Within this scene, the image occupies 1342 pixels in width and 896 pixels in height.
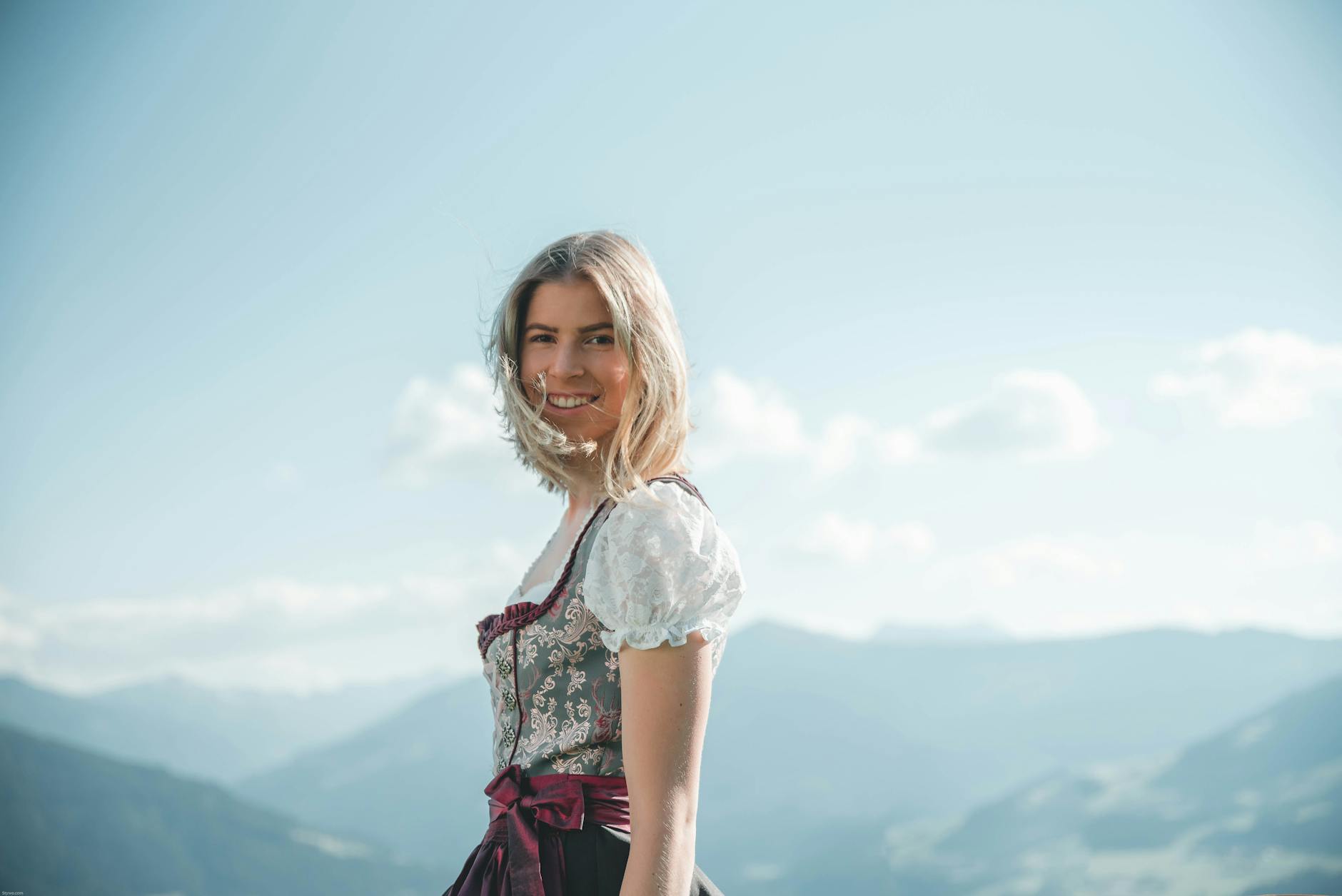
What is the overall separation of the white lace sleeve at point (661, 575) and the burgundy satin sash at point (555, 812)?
204 mm

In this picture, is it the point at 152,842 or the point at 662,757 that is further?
the point at 152,842

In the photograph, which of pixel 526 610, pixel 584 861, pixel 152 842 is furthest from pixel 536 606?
pixel 152 842

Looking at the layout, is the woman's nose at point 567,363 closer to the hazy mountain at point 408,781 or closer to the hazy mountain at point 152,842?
the hazy mountain at point 152,842

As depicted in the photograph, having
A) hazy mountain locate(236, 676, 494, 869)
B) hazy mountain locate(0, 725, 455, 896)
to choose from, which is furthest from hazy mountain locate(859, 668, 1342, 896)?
hazy mountain locate(0, 725, 455, 896)

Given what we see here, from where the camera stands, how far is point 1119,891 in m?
39.8

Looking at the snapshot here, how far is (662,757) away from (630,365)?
1.56 ft

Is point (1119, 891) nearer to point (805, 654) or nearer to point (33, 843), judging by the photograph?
point (805, 654)

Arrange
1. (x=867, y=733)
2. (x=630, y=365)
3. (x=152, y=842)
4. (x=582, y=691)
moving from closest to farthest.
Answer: (x=582, y=691)
(x=630, y=365)
(x=152, y=842)
(x=867, y=733)

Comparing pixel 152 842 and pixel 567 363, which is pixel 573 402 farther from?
pixel 152 842

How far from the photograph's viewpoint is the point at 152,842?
38.1 m

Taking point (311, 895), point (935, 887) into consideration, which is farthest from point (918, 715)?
point (311, 895)

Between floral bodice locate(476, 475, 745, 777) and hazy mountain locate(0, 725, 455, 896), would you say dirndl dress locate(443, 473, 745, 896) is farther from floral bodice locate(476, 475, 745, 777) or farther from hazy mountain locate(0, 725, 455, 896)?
hazy mountain locate(0, 725, 455, 896)

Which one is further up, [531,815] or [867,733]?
[867,733]

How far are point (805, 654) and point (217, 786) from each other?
108 feet
